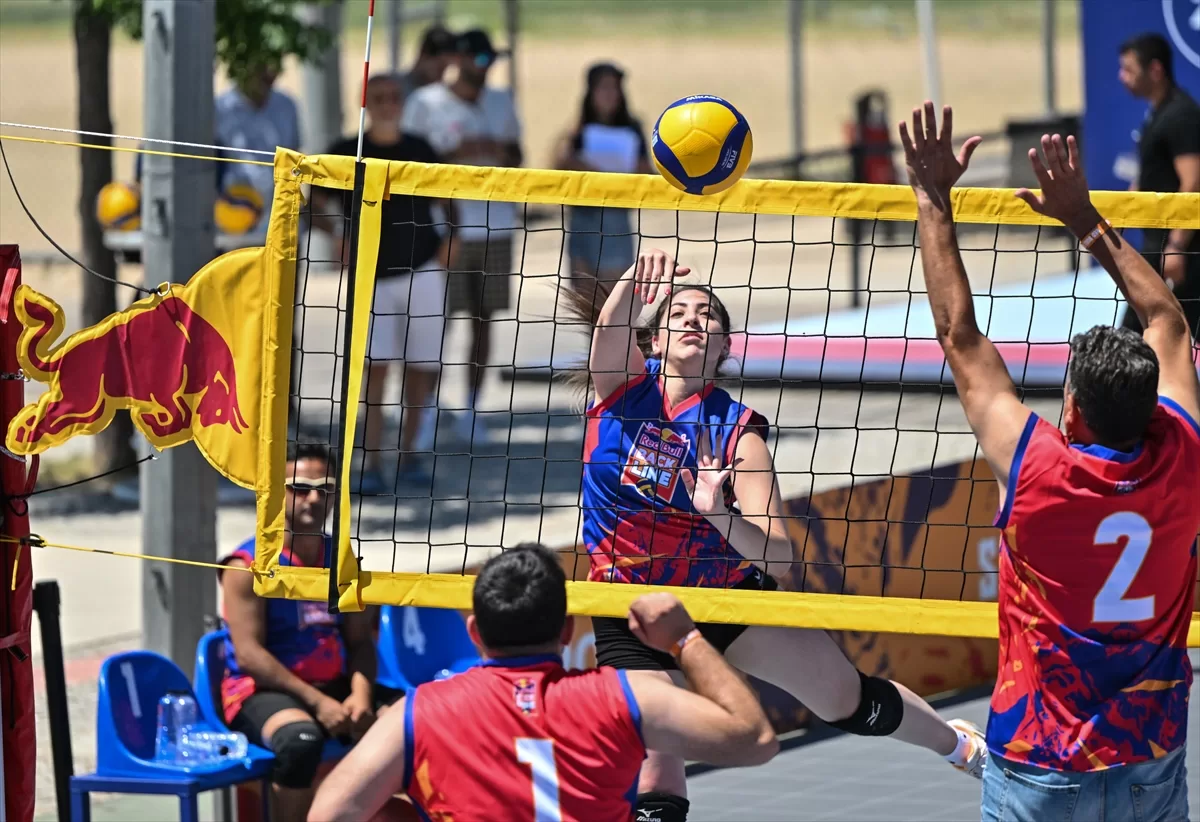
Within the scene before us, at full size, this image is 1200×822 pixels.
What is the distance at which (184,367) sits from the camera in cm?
485

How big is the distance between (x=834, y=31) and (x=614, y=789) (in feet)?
216

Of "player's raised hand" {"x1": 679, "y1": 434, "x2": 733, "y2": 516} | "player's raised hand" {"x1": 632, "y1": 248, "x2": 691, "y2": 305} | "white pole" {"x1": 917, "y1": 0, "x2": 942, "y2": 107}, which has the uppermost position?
"white pole" {"x1": 917, "y1": 0, "x2": 942, "y2": 107}

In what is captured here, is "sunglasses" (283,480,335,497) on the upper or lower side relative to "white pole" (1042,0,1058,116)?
lower

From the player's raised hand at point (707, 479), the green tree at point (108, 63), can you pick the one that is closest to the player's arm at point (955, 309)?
the player's raised hand at point (707, 479)

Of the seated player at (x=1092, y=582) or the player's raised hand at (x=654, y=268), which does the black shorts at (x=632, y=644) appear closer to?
the player's raised hand at (x=654, y=268)

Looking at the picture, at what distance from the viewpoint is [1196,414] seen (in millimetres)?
3910

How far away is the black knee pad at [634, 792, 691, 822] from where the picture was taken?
4.82 meters

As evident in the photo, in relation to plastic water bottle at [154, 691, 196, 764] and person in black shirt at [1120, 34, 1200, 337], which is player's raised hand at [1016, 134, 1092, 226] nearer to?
plastic water bottle at [154, 691, 196, 764]

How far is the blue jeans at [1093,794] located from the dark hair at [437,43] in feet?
27.8

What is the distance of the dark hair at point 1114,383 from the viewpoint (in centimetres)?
361

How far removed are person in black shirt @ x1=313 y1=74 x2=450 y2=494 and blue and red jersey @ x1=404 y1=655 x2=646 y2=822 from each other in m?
5.78

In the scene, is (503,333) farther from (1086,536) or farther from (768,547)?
(1086,536)

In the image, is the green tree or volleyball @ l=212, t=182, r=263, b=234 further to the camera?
the green tree

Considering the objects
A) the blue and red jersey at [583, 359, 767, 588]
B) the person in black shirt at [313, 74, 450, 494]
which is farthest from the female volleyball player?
the person in black shirt at [313, 74, 450, 494]
